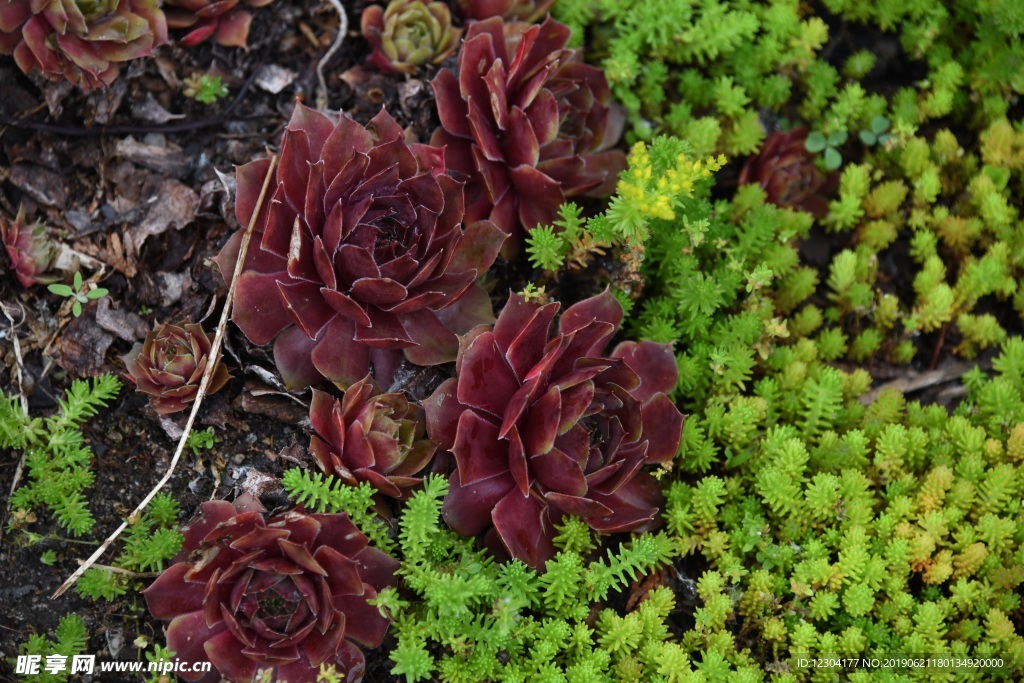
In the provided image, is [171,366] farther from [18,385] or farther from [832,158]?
[832,158]

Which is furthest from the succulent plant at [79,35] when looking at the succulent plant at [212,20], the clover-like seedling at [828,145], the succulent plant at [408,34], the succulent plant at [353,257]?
the clover-like seedling at [828,145]

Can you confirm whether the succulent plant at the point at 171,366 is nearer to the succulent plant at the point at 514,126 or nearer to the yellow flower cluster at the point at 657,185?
the succulent plant at the point at 514,126

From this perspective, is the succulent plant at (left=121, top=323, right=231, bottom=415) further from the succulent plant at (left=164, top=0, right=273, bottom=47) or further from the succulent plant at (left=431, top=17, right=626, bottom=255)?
the succulent plant at (left=164, top=0, right=273, bottom=47)

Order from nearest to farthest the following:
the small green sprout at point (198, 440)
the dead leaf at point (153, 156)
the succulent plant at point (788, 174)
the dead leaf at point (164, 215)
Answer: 1. the small green sprout at point (198, 440)
2. the dead leaf at point (164, 215)
3. the dead leaf at point (153, 156)
4. the succulent plant at point (788, 174)

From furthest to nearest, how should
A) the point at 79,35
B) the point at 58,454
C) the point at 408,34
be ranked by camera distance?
the point at 408,34 < the point at 79,35 < the point at 58,454

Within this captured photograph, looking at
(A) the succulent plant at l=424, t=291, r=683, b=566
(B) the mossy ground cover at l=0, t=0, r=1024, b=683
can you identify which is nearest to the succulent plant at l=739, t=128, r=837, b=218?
(B) the mossy ground cover at l=0, t=0, r=1024, b=683

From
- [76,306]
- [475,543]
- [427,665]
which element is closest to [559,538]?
[475,543]

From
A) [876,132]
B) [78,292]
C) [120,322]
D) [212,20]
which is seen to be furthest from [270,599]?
[876,132]
